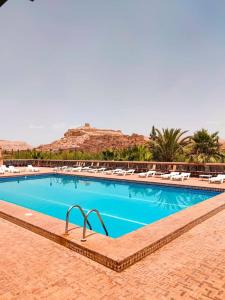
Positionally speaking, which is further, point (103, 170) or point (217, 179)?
point (103, 170)

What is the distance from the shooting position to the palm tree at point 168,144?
21.9m

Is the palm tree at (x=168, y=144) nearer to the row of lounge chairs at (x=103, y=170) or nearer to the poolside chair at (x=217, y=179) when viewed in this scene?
the row of lounge chairs at (x=103, y=170)

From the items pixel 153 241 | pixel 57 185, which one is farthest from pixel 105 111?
pixel 153 241

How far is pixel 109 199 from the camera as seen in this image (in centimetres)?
1278

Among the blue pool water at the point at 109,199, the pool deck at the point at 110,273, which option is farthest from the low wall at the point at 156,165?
the pool deck at the point at 110,273

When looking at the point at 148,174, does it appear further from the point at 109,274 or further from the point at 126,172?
the point at 109,274

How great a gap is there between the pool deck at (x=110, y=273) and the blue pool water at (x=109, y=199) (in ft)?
9.92

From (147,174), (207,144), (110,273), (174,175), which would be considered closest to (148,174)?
(147,174)

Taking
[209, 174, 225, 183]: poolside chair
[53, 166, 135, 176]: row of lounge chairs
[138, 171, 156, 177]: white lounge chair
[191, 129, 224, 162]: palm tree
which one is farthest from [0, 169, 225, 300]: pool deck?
[191, 129, 224, 162]: palm tree

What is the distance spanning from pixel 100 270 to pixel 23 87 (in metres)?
35.6

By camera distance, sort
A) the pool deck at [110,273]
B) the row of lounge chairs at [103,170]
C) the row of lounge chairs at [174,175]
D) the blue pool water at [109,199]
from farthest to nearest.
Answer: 1. the row of lounge chairs at [103,170]
2. the row of lounge chairs at [174,175]
3. the blue pool water at [109,199]
4. the pool deck at [110,273]

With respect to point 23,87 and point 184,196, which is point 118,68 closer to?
point 23,87

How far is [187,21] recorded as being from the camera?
17203mm

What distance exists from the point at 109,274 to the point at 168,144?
18.7 meters
